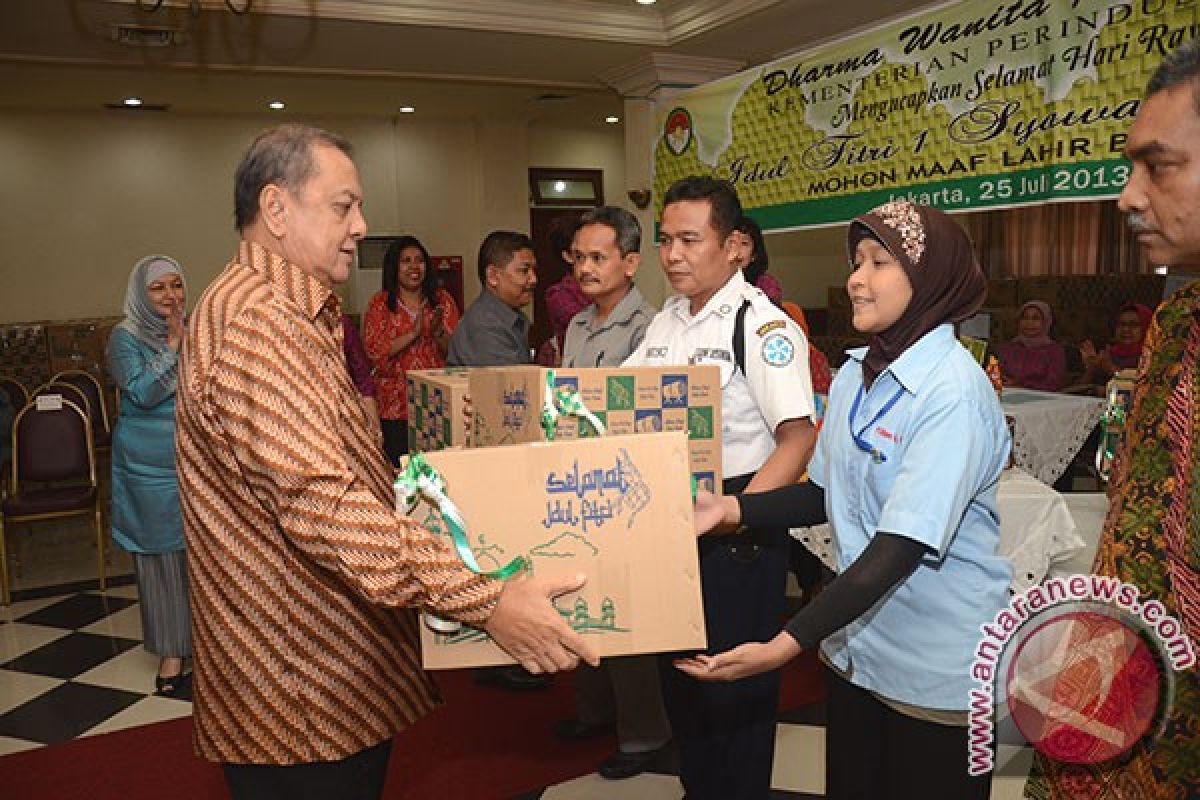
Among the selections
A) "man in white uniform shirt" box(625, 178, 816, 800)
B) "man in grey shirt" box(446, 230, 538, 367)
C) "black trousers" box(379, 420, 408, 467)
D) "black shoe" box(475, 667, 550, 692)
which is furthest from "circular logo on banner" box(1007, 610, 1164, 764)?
"black trousers" box(379, 420, 408, 467)

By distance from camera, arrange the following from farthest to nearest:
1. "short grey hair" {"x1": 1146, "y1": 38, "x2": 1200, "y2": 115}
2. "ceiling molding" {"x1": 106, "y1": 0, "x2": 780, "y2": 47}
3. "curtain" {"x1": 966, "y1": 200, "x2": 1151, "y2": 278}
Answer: "curtain" {"x1": 966, "y1": 200, "x2": 1151, "y2": 278} → "ceiling molding" {"x1": 106, "y1": 0, "x2": 780, "y2": 47} → "short grey hair" {"x1": 1146, "y1": 38, "x2": 1200, "y2": 115}

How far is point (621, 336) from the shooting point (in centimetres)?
262

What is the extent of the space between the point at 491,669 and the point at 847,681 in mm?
2061

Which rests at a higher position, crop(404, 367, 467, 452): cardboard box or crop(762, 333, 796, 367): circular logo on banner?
crop(762, 333, 796, 367): circular logo on banner

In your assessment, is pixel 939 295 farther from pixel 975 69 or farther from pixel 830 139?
pixel 830 139

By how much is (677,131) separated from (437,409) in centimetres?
429

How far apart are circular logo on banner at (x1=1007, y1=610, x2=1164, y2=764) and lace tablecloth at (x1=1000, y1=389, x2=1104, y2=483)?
9.75ft

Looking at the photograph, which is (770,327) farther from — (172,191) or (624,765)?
(172,191)

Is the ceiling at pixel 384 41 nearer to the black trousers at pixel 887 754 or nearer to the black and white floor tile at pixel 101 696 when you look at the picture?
the black and white floor tile at pixel 101 696

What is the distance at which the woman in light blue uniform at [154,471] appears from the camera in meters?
3.30

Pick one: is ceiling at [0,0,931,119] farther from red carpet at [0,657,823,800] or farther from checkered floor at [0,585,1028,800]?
red carpet at [0,657,823,800]

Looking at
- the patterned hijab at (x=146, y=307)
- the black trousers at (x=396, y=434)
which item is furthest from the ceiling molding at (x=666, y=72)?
the patterned hijab at (x=146, y=307)

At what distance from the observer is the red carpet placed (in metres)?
2.59

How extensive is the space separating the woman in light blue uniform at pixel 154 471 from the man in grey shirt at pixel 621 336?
163 cm
